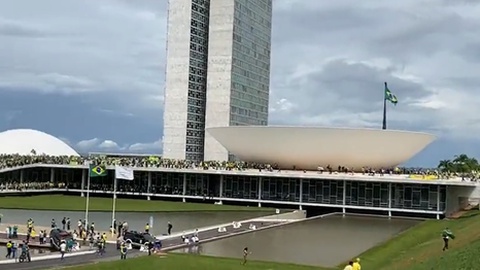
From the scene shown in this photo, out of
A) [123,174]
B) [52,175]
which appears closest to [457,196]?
[123,174]

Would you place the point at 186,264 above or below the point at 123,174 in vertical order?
below

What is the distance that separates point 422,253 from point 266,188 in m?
35.6

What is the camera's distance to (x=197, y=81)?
96312 millimetres

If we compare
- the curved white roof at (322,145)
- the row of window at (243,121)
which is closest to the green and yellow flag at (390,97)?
the curved white roof at (322,145)

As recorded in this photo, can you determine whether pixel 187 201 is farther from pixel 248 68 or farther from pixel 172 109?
pixel 248 68

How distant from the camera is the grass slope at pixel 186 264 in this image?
27922 mm

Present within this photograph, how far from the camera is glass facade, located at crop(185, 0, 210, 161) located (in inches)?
3725

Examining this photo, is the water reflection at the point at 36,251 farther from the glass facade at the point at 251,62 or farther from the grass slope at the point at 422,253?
the glass facade at the point at 251,62

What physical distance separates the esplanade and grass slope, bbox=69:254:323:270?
31407 mm

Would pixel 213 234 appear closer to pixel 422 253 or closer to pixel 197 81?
pixel 422 253

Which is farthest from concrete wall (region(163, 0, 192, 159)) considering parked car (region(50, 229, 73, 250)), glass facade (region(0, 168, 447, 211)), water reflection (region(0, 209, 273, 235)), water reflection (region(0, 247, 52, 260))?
water reflection (region(0, 247, 52, 260))

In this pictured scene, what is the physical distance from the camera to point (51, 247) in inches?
1340

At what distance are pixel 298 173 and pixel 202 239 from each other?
2535 centimetres

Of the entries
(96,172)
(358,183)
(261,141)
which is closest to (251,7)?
(261,141)
